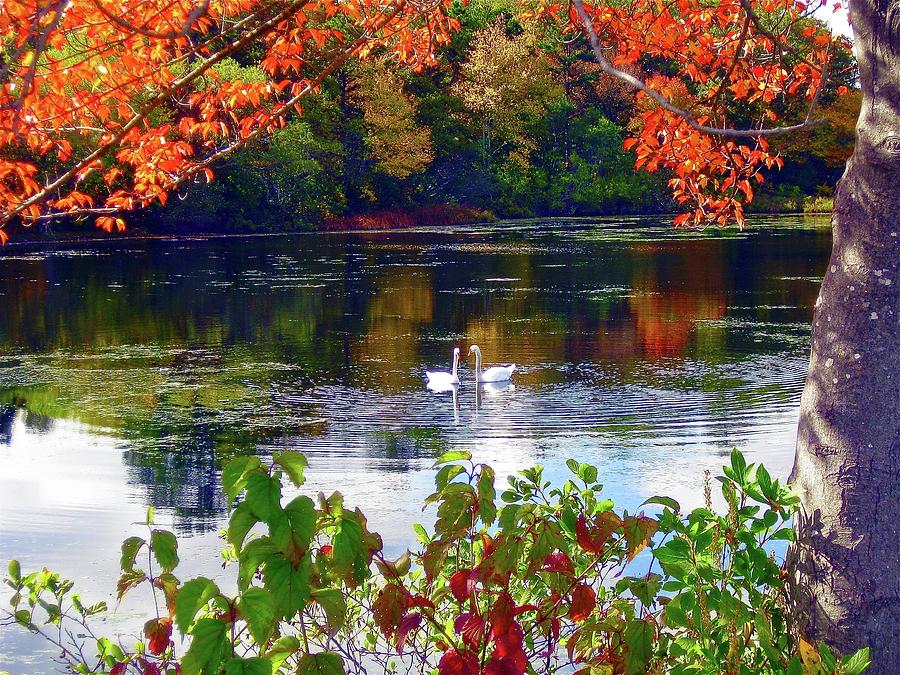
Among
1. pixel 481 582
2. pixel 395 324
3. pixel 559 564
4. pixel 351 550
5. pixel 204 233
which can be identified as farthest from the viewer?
pixel 204 233

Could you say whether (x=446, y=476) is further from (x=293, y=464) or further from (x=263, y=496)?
(x=263, y=496)

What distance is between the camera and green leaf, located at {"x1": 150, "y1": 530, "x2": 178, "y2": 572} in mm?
2945

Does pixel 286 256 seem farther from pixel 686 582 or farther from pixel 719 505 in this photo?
pixel 686 582

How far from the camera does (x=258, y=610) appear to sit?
8.32 ft

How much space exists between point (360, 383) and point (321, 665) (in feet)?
32.9

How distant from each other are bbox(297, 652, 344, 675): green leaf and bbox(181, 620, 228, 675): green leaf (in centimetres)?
22

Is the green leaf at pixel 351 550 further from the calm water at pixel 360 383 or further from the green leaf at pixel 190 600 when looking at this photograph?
the calm water at pixel 360 383

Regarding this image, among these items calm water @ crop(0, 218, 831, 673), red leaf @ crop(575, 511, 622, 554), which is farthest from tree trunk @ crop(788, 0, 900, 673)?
calm water @ crop(0, 218, 831, 673)

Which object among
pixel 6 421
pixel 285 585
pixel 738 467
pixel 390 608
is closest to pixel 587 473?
pixel 738 467

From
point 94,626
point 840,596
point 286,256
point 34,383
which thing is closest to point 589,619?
point 840,596

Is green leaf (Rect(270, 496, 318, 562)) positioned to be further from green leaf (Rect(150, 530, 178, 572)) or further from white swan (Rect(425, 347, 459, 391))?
white swan (Rect(425, 347, 459, 391))

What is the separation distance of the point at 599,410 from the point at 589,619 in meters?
7.62

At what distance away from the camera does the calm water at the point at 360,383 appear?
8.12 m

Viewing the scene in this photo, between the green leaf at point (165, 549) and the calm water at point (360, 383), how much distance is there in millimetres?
2682
